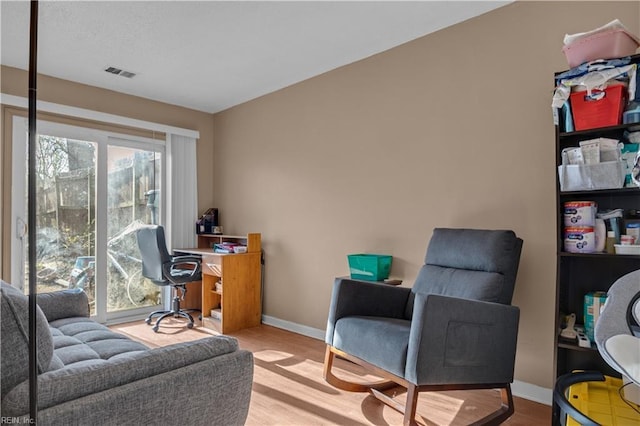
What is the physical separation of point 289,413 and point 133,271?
115 inches

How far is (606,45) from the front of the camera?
1765mm

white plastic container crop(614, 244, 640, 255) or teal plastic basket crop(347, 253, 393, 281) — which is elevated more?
white plastic container crop(614, 244, 640, 255)

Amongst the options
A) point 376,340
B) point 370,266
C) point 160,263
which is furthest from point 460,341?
point 160,263

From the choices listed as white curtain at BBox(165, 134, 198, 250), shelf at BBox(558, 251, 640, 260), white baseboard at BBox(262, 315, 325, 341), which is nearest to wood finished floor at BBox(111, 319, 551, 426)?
white baseboard at BBox(262, 315, 325, 341)

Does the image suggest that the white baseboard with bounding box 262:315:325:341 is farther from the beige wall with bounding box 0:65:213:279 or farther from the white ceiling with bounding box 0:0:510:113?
the white ceiling with bounding box 0:0:510:113

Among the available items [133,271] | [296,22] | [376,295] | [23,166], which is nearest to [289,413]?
[376,295]

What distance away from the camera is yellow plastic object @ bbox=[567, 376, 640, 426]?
138 centimetres

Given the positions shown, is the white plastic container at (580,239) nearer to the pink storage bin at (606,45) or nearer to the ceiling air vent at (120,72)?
the pink storage bin at (606,45)

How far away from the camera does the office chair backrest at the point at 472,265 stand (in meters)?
2.08

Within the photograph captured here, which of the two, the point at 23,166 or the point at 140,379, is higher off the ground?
the point at 23,166

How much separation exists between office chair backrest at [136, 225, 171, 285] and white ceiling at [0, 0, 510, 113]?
4.95 feet

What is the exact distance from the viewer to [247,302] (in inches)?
152

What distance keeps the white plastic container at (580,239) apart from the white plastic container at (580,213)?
25 millimetres

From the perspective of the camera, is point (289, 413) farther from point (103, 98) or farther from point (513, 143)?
point (103, 98)
